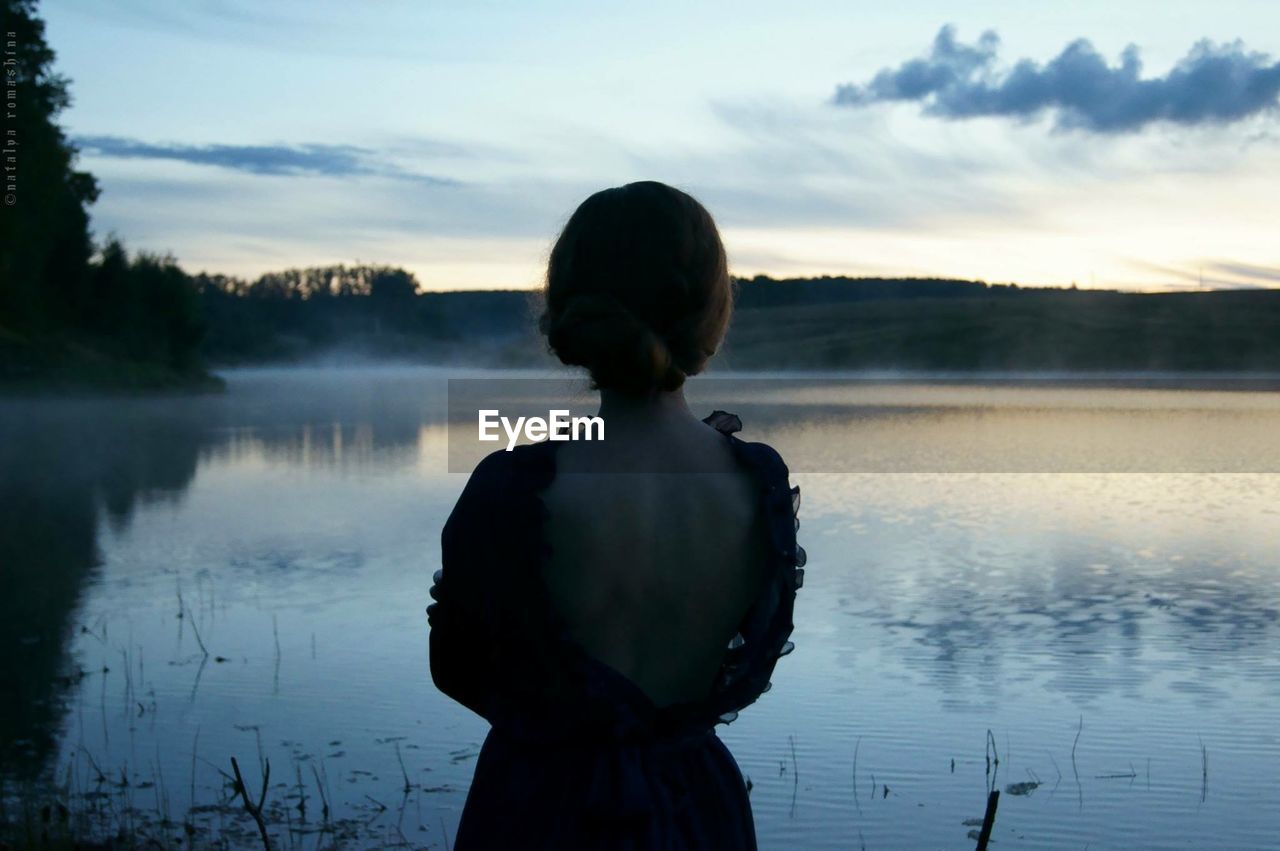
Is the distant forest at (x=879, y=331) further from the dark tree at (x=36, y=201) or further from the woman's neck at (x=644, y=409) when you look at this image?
the woman's neck at (x=644, y=409)

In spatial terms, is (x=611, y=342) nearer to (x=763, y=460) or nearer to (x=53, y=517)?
(x=763, y=460)

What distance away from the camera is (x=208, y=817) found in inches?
186

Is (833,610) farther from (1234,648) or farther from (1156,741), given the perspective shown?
(1156,741)

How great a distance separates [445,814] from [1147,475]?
12.0 m

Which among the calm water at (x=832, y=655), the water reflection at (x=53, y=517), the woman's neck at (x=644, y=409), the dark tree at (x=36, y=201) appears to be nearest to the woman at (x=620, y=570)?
the woman's neck at (x=644, y=409)

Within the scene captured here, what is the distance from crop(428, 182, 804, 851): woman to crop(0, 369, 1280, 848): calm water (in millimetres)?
2817

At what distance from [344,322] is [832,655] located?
308 ft

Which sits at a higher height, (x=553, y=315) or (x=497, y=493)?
(x=553, y=315)

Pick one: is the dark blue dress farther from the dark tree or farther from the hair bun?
the dark tree

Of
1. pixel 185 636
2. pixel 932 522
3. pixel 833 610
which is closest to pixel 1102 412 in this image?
pixel 932 522

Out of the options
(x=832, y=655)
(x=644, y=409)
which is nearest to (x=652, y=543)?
(x=644, y=409)

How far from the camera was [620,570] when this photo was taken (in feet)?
6.17

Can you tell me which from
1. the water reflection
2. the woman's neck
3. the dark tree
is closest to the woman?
the woman's neck

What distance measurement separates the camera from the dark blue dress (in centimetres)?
188
